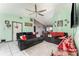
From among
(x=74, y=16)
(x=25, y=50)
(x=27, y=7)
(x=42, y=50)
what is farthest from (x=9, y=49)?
(x=74, y=16)

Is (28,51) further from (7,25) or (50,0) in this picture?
(50,0)

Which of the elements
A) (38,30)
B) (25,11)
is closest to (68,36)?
(38,30)

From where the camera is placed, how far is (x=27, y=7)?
150cm

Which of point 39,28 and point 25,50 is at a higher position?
point 39,28

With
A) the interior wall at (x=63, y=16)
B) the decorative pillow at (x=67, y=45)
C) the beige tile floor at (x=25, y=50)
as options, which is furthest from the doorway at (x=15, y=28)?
the decorative pillow at (x=67, y=45)

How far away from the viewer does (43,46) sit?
1514 millimetres

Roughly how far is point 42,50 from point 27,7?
58 cm

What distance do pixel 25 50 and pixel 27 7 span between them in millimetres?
552

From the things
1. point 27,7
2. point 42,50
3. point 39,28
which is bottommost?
point 42,50

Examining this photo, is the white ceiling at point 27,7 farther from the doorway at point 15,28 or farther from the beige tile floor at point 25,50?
the beige tile floor at point 25,50

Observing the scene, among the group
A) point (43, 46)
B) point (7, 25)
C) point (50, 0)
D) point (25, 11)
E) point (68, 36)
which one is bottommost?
point (43, 46)

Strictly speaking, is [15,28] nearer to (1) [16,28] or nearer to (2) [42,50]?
(1) [16,28]

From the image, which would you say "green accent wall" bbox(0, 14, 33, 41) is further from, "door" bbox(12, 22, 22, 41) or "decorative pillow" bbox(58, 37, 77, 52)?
"decorative pillow" bbox(58, 37, 77, 52)

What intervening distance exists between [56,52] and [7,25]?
714 millimetres
